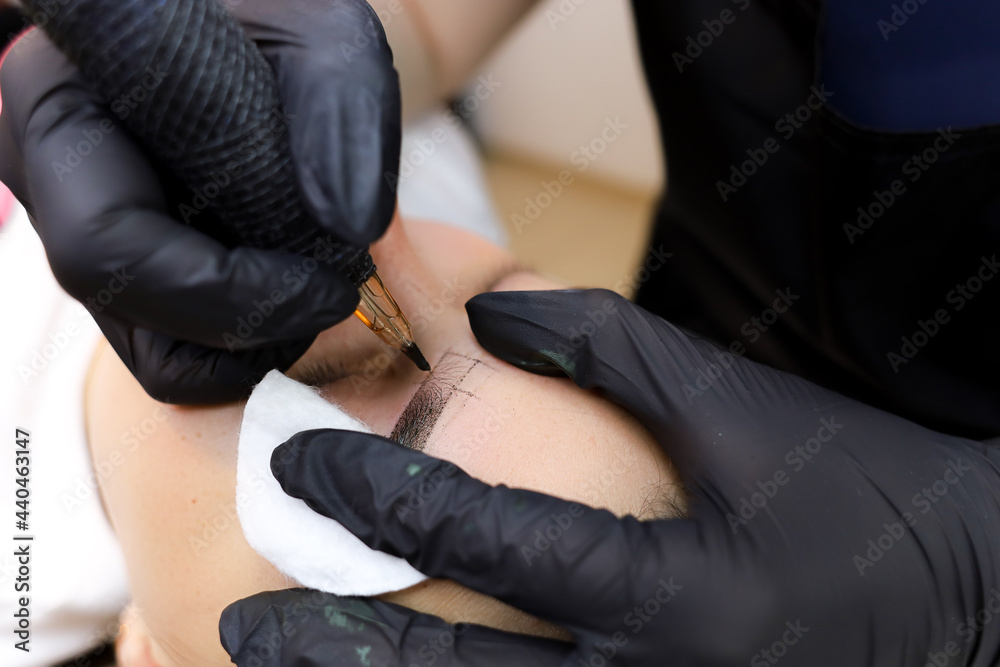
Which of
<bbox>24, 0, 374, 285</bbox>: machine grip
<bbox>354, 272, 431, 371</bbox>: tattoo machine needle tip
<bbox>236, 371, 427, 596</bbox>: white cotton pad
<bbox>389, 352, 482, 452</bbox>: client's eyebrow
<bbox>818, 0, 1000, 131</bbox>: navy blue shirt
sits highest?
<bbox>818, 0, 1000, 131</bbox>: navy blue shirt

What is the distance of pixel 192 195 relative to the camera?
2.67 feet

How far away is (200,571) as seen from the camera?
36.4 inches

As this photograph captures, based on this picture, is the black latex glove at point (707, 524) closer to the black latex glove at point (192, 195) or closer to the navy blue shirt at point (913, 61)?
the black latex glove at point (192, 195)

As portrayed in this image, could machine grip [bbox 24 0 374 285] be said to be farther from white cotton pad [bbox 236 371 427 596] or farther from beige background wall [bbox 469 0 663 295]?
beige background wall [bbox 469 0 663 295]

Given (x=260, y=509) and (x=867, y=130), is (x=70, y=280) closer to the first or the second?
(x=260, y=509)

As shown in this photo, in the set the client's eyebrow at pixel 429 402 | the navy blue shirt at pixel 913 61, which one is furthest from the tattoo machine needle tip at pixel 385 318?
the navy blue shirt at pixel 913 61

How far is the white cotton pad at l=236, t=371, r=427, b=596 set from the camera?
82 centimetres

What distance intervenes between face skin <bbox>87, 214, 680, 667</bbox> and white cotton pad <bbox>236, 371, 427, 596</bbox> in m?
0.06

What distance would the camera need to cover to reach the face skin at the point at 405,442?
34.8 inches

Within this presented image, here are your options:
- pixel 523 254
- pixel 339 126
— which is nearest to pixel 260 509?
pixel 339 126

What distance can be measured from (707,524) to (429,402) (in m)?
0.43

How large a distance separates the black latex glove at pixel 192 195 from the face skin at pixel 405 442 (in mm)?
202

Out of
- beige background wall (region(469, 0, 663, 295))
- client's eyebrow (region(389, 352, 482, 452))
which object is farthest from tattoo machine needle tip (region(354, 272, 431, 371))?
beige background wall (region(469, 0, 663, 295))

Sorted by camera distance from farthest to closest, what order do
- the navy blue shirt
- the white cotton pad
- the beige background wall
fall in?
1. the beige background wall
2. the navy blue shirt
3. the white cotton pad
